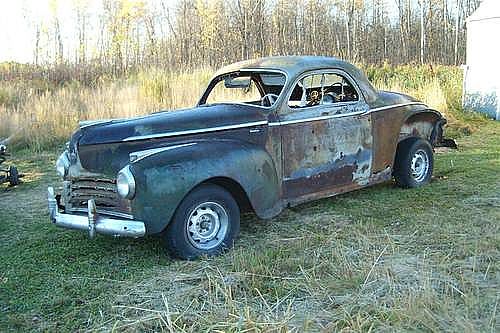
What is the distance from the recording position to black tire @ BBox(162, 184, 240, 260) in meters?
4.78

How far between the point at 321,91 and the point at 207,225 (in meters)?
2.15

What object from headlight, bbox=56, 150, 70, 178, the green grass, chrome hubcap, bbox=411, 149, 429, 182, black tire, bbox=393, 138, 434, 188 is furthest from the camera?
chrome hubcap, bbox=411, 149, 429, 182

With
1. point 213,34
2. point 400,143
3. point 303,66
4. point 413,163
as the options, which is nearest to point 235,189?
point 303,66

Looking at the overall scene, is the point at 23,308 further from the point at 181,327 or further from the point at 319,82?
the point at 319,82

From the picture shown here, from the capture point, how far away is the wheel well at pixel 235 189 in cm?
507

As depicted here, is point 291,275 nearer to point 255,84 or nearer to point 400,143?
point 255,84

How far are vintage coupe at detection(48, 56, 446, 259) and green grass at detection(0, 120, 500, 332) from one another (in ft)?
1.13

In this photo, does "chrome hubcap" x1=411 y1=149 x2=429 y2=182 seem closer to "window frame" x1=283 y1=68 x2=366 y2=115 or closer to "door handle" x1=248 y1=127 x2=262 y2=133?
"window frame" x1=283 y1=68 x2=366 y2=115

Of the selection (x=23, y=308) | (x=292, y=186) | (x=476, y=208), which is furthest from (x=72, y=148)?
(x=476, y=208)

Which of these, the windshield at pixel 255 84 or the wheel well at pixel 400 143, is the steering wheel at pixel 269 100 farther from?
the wheel well at pixel 400 143

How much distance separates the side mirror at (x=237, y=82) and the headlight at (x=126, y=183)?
91.1 inches

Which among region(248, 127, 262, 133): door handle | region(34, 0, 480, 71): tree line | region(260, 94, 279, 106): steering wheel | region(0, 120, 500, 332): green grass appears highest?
region(34, 0, 480, 71): tree line

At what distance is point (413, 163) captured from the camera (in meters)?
7.09

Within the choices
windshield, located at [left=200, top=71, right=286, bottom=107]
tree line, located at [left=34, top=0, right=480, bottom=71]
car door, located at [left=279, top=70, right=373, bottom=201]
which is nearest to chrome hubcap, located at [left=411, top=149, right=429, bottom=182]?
car door, located at [left=279, top=70, right=373, bottom=201]
